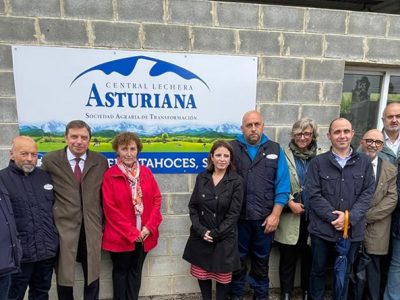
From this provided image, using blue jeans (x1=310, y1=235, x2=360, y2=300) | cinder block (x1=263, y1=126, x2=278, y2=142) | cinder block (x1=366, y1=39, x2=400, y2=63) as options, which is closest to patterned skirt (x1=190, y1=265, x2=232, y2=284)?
blue jeans (x1=310, y1=235, x2=360, y2=300)

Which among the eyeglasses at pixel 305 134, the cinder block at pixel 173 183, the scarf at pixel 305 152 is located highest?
the eyeglasses at pixel 305 134

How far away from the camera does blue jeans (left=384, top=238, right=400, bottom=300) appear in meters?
2.55

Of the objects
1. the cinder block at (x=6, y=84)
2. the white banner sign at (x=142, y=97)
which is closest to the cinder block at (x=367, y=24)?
the white banner sign at (x=142, y=97)

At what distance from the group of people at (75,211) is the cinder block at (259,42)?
4.29ft

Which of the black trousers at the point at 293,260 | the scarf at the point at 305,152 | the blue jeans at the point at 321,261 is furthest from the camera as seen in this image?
the black trousers at the point at 293,260

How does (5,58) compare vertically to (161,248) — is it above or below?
above

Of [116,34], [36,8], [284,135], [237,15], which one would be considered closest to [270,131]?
[284,135]

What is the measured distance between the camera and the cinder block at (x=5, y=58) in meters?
2.53

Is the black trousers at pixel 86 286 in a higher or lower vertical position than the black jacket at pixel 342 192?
lower

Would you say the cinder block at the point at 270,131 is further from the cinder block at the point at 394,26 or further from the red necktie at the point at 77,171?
the red necktie at the point at 77,171

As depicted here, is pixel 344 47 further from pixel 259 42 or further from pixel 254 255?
pixel 254 255

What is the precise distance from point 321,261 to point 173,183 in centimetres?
137

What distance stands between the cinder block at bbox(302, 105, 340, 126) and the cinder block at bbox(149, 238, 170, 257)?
1761mm

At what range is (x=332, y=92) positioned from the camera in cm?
301
